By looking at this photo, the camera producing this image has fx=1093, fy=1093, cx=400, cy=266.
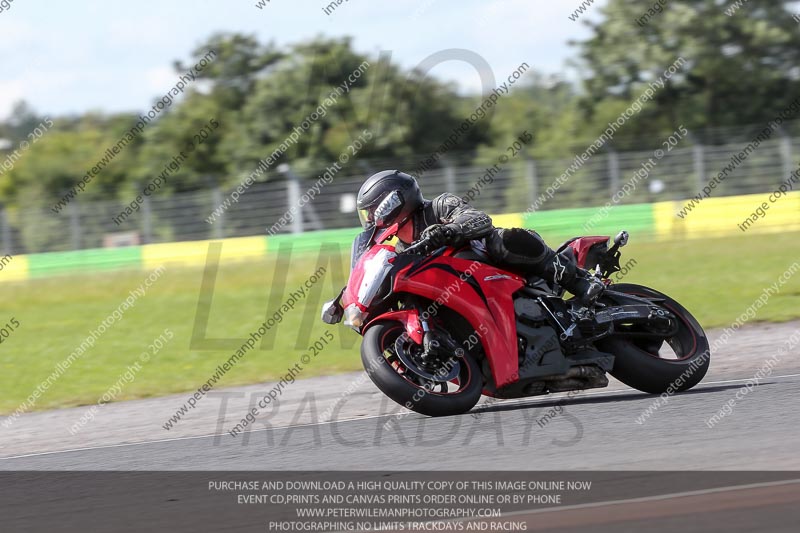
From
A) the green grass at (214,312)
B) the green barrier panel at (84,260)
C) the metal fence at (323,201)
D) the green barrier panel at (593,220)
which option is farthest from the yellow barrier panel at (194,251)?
the green barrier panel at (593,220)

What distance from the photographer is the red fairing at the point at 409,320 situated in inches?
265

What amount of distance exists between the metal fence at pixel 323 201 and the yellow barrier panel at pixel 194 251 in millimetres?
1452

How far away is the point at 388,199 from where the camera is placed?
275 inches

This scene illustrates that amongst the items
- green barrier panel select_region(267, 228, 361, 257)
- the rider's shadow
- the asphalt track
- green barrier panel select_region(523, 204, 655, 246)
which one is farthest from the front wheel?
green barrier panel select_region(267, 228, 361, 257)

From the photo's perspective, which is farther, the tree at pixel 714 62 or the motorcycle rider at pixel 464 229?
the tree at pixel 714 62

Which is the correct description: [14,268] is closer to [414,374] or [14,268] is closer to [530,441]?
[414,374]

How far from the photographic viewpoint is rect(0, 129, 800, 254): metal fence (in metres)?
27.8

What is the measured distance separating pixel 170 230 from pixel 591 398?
22.3m

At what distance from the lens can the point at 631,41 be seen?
38312 mm

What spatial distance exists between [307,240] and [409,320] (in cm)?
2035

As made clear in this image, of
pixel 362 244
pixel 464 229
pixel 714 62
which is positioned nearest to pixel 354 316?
pixel 362 244

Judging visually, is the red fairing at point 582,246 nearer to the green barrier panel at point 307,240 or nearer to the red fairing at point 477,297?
the red fairing at point 477,297

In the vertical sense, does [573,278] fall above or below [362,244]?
below

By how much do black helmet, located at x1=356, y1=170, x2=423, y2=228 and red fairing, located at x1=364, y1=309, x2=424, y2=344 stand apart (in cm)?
61
